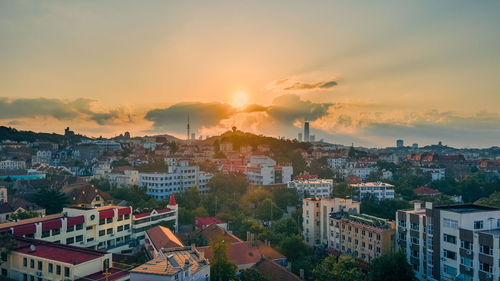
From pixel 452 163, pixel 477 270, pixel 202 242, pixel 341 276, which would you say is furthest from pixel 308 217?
pixel 452 163

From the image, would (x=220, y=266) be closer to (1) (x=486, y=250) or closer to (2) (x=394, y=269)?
(2) (x=394, y=269)

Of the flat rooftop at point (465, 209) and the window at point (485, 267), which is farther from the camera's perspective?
the flat rooftop at point (465, 209)

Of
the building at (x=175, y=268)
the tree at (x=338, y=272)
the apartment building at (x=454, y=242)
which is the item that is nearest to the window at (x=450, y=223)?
the apartment building at (x=454, y=242)

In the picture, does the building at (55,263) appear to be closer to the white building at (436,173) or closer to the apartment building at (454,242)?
the apartment building at (454,242)

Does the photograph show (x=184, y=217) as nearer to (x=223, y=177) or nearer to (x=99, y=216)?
(x=99, y=216)

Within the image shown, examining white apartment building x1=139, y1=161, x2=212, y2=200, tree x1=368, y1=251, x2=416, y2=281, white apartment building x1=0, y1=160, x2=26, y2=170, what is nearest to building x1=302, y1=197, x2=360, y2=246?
tree x1=368, y1=251, x2=416, y2=281

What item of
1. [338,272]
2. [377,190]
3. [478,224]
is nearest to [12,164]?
[377,190]

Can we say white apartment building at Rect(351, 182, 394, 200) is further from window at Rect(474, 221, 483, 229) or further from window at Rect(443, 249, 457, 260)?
window at Rect(474, 221, 483, 229)
